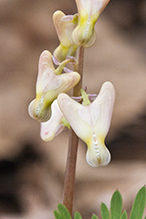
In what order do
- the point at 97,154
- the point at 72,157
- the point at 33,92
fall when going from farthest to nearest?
the point at 33,92 → the point at 72,157 → the point at 97,154

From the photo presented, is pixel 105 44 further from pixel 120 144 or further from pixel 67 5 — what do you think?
pixel 120 144

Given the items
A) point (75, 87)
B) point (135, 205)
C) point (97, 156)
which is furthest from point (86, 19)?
point (135, 205)

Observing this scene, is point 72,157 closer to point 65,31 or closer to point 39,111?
point 39,111

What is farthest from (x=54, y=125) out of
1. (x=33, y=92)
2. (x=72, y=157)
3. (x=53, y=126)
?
(x=33, y=92)

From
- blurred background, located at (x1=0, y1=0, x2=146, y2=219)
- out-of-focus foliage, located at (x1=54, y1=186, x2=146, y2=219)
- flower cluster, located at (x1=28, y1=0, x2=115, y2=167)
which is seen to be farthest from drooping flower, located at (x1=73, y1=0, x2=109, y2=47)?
blurred background, located at (x1=0, y1=0, x2=146, y2=219)

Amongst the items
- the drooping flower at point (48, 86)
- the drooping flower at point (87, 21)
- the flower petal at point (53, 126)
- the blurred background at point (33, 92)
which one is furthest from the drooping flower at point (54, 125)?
the blurred background at point (33, 92)

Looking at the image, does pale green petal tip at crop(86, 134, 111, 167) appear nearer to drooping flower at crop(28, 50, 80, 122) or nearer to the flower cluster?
the flower cluster

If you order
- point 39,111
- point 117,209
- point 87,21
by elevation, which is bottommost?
point 117,209
